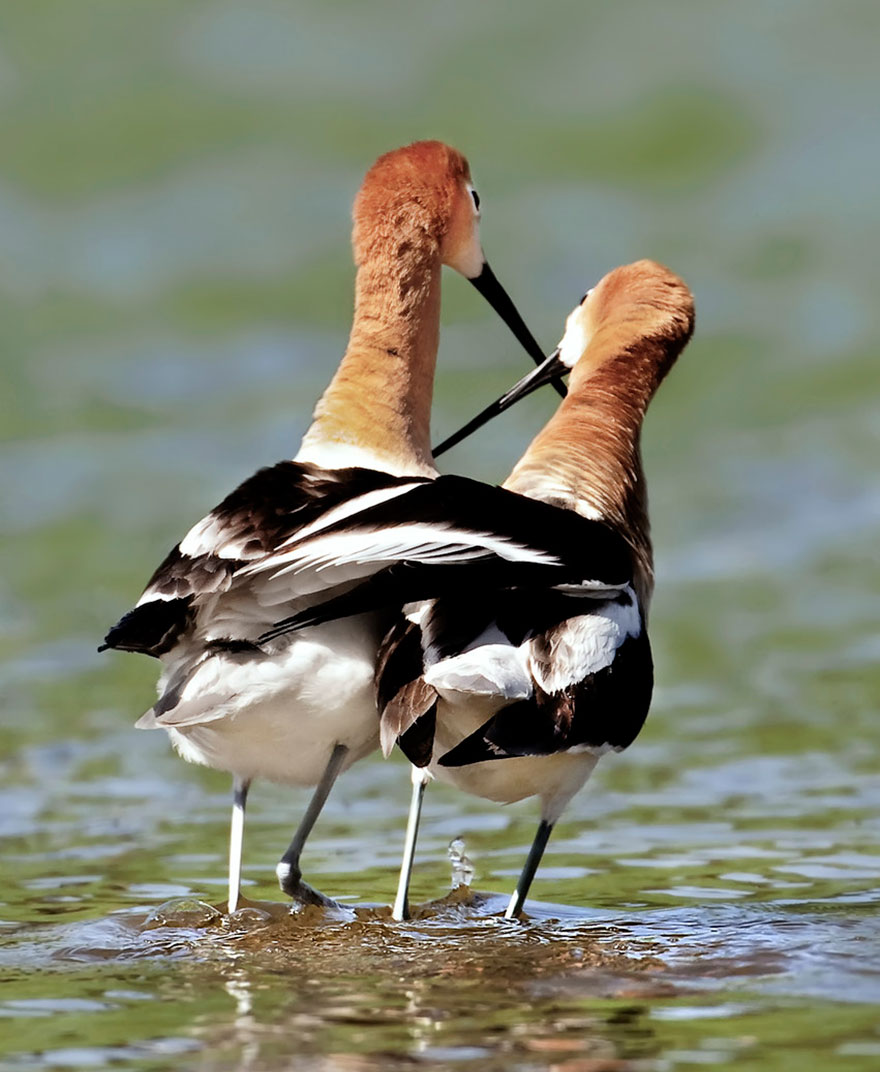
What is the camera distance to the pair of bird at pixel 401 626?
5.65m

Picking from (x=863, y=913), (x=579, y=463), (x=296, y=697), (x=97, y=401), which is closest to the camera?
(x=296, y=697)

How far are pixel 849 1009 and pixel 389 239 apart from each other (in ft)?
11.9

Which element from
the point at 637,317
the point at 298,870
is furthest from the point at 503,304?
the point at 298,870

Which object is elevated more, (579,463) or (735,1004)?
(579,463)

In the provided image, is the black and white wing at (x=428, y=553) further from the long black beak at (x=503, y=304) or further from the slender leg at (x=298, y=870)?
the long black beak at (x=503, y=304)

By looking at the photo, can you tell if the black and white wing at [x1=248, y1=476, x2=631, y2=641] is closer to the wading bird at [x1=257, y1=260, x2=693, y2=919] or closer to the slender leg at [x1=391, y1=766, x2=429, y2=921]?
the wading bird at [x1=257, y1=260, x2=693, y2=919]

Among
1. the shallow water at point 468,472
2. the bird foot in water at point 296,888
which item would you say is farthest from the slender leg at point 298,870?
the shallow water at point 468,472

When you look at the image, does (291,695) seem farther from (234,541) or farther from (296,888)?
(296,888)

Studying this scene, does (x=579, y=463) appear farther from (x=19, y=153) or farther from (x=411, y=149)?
(x=19, y=153)

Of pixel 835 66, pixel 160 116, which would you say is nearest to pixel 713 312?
pixel 835 66

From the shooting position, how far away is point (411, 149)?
788cm

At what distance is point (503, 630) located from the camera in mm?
5926

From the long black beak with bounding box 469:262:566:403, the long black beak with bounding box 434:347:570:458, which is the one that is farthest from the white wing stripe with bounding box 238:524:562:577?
the long black beak with bounding box 469:262:566:403

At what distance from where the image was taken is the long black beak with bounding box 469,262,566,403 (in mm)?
8648
